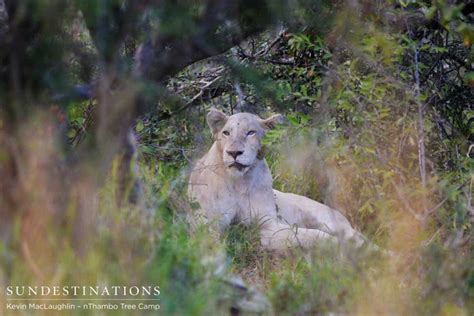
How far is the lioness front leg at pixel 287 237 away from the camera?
270 inches

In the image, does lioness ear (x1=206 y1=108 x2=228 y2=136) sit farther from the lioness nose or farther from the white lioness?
the lioness nose

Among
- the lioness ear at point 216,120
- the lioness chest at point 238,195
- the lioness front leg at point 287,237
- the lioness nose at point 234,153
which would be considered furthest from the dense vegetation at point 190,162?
the lioness ear at point 216,120

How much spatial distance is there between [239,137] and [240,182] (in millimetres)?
415

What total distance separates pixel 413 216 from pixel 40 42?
2.53 metres

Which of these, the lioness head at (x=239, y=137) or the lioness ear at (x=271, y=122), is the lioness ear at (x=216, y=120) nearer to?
the lioness head at (x=239, y=137)

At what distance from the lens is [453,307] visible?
177 inches

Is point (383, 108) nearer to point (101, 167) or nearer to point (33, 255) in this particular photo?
point (101, 167)

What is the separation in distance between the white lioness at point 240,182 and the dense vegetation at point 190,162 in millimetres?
167

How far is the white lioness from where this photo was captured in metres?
7.09

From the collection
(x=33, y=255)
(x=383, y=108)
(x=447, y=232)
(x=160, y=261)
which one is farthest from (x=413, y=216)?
(x=33, y=255)

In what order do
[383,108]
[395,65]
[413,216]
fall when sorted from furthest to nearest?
[395,65], [383,108], [413,216]

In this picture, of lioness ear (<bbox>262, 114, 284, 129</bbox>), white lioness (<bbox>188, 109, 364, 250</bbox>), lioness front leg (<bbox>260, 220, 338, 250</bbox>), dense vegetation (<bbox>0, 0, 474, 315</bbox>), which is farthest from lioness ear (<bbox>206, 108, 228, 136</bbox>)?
lioness front leg (<bbox>260, 220, 338, 250</bbox>)

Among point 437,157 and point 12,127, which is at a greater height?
point 437,157

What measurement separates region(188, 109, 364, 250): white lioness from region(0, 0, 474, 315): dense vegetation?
167mm
